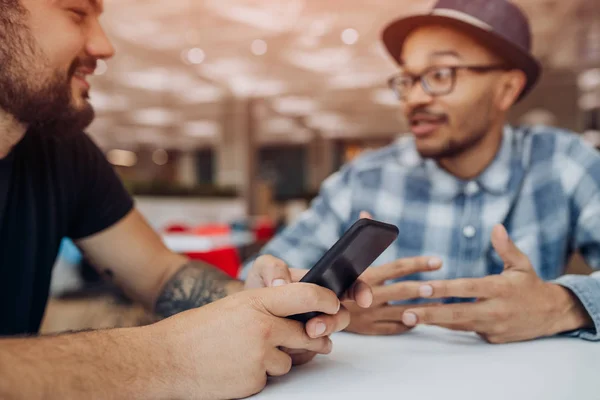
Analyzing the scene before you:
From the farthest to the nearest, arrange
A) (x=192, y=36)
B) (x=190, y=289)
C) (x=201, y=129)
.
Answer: (x=201, y=129) < (x=192, y=36) < (x=190, y=289)

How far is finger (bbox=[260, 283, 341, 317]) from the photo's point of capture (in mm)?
842

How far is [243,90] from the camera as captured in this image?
1330 cm

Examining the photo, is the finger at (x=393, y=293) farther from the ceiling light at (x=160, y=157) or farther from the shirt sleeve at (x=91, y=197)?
the ceiling light at (x=160, y=157)

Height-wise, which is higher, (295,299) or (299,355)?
(295,299)

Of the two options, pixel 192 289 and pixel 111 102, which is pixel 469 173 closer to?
pixel 192 289

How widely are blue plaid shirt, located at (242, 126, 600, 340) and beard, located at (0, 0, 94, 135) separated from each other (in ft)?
2.37

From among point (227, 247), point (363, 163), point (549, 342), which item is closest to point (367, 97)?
Result: point (227, 247)

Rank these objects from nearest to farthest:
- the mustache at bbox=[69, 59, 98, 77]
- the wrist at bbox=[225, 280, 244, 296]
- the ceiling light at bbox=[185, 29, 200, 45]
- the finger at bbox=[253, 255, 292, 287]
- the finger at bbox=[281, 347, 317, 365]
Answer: the finger at bbox=[281, 347, 317, 365], the finger at bbox=[253, 255, 292, 287], the mustache at bbox=[69, 59, 98, 77], the wrist at bbox=[225, 280, 244, 296], the ceiling light at bbox=[185, 29, 200, 45]

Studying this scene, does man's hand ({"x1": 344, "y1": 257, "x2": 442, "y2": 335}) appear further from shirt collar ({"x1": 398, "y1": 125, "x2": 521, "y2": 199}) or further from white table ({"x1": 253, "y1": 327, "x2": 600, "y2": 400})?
shirt collar ({"x1": 398, "y1": 125, "x2": 521, "y2": 199})

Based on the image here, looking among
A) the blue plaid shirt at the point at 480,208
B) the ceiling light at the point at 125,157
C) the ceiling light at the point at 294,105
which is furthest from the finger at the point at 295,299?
the ceiling light at the point at 125,157

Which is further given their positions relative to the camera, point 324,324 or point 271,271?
point 271,271

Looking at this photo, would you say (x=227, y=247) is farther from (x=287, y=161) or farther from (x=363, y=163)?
(x=287, y=161)

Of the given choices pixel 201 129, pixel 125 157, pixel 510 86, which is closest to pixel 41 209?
pixel 510 86

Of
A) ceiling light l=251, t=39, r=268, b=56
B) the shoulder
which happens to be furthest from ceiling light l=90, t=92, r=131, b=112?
the shoulder
